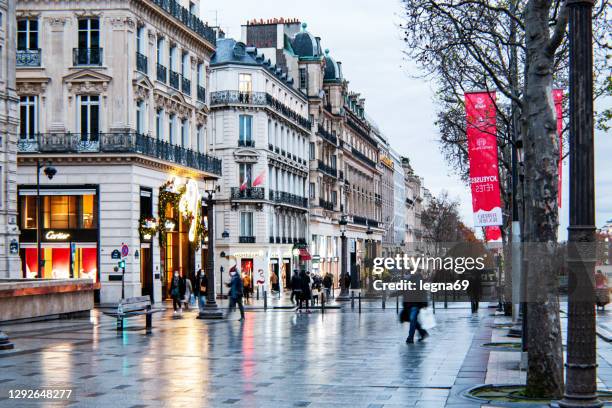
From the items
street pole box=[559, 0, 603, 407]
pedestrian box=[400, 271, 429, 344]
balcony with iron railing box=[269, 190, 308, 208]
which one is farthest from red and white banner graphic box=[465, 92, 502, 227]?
balcony with iron railing box=[269, 190, 308, 208]

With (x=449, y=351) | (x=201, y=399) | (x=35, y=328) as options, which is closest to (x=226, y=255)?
(x=35, y=328)

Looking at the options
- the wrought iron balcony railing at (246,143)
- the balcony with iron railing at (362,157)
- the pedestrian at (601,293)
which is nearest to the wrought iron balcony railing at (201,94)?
the wrought iron balcony railing at (246,143)

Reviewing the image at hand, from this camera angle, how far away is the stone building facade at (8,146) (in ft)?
123

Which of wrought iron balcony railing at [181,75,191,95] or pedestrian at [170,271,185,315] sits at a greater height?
wrought iron balcony railing at [181,75,191,95]

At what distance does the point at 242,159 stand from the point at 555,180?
192ft

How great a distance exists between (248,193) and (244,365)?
173 ft

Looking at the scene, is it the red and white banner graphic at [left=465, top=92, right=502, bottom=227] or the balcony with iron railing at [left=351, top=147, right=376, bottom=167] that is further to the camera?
the balcony with iron railing at [left=351, top=147, right=376, bottom=167]

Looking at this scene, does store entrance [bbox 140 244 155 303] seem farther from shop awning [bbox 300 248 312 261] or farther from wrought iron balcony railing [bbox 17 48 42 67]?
shop awning [bbox 300 248 312 261]

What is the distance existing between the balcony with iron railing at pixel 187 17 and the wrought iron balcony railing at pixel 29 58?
20.4ft

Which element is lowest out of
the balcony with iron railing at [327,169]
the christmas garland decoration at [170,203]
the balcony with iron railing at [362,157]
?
the christmas garland decoration at [170,203]

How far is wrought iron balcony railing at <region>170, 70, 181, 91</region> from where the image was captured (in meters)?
51.0

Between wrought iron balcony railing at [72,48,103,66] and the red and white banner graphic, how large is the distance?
25.6 meters

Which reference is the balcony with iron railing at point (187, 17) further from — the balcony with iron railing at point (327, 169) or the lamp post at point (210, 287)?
the balcony with iron railing at point (327, 169)

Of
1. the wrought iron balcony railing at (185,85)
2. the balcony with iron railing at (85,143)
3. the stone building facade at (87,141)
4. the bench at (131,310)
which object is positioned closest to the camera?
the bench at (131,310)
